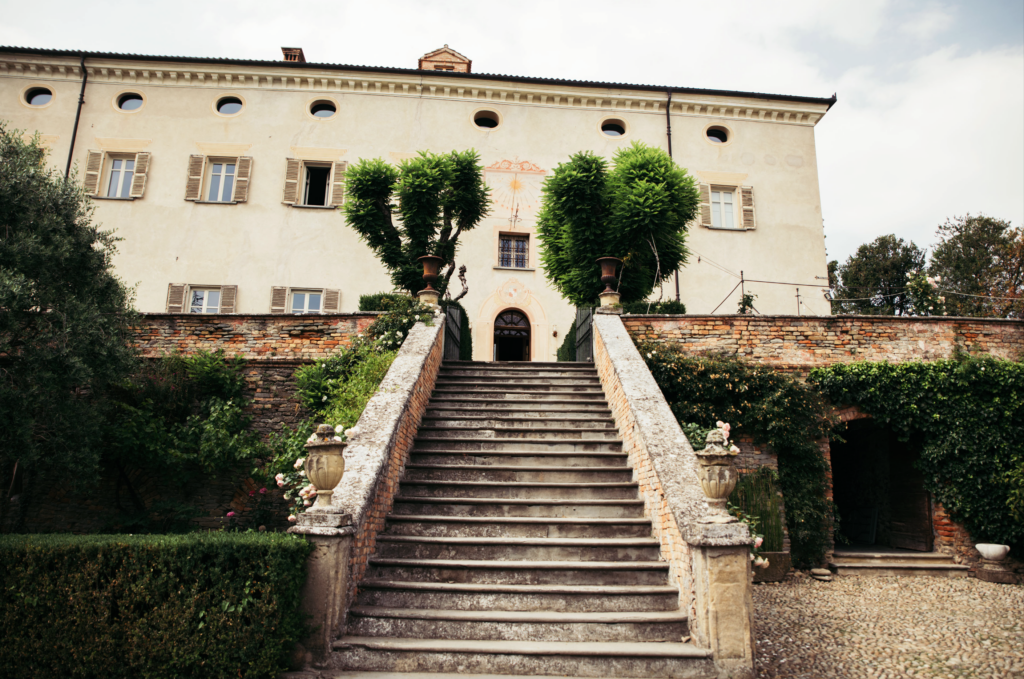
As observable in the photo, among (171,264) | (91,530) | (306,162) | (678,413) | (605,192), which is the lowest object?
(91,530)

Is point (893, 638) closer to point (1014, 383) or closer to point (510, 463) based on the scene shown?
point (510, 463)

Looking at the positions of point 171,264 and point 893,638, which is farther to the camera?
point 171,264

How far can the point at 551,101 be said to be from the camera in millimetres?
16797

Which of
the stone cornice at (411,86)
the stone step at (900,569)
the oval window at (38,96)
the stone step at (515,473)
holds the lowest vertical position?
the stone step at (900,569)

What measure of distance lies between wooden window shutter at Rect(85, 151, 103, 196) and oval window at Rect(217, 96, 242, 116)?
10.8 feet

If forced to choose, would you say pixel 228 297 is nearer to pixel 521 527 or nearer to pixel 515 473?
pixel 515 473

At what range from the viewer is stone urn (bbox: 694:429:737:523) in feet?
14.1

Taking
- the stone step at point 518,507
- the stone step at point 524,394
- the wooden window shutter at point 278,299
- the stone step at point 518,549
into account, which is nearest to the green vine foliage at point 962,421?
the stone step at point 524,394

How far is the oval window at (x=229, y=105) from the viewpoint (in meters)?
16.2

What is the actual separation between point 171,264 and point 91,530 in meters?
9.27

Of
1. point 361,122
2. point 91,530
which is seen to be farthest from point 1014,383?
point 361,122

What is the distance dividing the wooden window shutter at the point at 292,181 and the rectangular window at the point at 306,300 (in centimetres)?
248

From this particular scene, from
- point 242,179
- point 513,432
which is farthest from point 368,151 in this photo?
point 513,432

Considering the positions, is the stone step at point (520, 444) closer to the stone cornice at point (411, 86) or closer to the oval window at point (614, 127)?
the oval window at point (614, 127)
